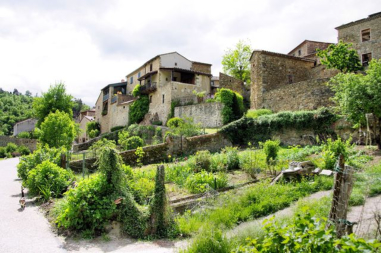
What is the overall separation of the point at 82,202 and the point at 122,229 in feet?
4.22

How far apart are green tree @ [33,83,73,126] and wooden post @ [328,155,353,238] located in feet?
93.3

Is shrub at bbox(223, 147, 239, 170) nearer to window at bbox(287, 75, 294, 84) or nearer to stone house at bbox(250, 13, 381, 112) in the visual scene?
stone house at bbox(250, 13, 381, 112)

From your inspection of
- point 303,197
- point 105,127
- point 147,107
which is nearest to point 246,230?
point 303,197

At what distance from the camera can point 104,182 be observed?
8109 millimetres

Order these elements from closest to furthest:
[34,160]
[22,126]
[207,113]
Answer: [34,160], [207,113], [22,126]

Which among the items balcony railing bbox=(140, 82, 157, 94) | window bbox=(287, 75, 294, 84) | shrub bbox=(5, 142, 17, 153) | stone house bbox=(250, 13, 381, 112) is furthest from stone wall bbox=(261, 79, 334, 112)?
shrub bbox=(5, 142, 17, 153)

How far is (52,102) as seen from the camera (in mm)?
28969

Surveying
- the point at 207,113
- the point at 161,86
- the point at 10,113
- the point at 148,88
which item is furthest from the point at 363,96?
the point at 10,113

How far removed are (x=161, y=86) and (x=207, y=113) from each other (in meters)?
11.1

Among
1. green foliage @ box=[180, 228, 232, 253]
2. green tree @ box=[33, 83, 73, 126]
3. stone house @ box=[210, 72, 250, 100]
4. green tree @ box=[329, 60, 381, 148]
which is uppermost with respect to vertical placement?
stone house @ box=[210, 72, 250, 100]

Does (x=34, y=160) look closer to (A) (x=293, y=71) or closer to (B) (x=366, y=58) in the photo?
(A) (x=293, y=71)

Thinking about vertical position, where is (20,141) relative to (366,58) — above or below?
below

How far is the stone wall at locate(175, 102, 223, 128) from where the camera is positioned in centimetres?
2678

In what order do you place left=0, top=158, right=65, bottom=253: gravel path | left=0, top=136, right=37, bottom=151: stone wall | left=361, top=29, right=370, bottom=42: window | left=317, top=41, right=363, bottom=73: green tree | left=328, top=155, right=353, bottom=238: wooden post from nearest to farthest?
1. left=328, top=155, right=353, bottom=238: wooden post
2. left=0, top=158, right=65, bottom=253: gravel path
3. left=317, top=41, right=363, bottom=73: green tree
4. left=361, top=29, right=370, bottom=42: window
5. left=0, top=136, right=37, bottom=151: stone wall
